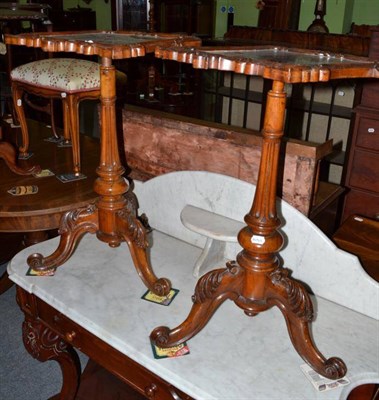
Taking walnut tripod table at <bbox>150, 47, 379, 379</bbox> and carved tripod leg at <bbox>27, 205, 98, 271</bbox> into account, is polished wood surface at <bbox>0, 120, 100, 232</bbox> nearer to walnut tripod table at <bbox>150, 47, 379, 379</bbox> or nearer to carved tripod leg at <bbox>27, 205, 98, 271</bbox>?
carved tripod leg at <bbox>27, 205, 98, 271</bbox>

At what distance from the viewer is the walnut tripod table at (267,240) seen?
3.25 ft

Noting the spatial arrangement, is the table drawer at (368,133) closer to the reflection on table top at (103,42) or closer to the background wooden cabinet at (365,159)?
the background wooden cabinet at (365,159)

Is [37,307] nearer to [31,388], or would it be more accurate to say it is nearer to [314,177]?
[31,388]

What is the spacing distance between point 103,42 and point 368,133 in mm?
2025

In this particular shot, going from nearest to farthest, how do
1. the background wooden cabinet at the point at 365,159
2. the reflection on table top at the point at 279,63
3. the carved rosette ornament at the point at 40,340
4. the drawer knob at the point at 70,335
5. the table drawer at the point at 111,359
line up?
the reflection on table top at the point at 279,63
the table drawer at the point at 111,359
the drawer knob at the point at 70,335
the carved rosette ornament at the point at 40,340
the background wooden cabinet at the point at 365,159

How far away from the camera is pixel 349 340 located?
1.23 m

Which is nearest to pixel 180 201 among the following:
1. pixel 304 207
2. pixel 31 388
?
pixel 304 207

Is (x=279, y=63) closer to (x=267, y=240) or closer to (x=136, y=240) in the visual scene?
(x=267, y=240)

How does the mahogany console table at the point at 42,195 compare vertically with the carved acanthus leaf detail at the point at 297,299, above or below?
below

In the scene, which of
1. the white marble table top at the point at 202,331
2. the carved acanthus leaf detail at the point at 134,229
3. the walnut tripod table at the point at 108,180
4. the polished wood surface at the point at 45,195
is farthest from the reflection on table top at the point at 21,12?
the carved acanthus leaf detail at the point at 134,229

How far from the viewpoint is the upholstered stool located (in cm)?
207

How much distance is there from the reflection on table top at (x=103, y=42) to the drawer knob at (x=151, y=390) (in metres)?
0.80

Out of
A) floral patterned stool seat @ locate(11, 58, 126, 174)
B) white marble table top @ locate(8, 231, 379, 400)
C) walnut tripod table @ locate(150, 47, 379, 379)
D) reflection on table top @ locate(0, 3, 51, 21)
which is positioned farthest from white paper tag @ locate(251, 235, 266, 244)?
reflection on table top @ locate(0, 3, 51, 21)

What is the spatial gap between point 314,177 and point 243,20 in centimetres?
683
